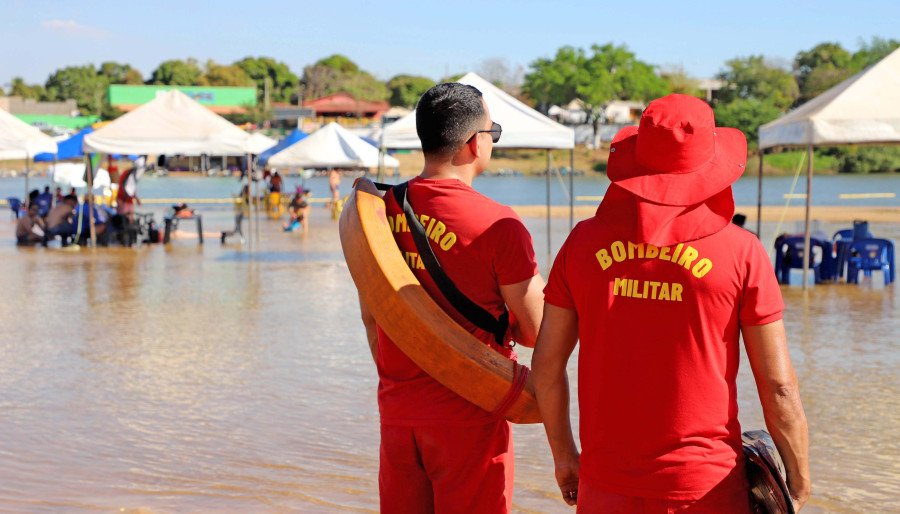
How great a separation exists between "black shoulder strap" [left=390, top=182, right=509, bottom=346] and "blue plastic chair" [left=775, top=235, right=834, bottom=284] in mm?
12216

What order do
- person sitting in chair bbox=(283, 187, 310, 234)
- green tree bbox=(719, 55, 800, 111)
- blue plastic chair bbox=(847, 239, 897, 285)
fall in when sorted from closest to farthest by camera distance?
blue plastic chair bbox=(847, 239, 897, 285)
person sitting in chair bbox=(283, 187, 310, 234)
green tree bbox=(719, 55, 800, 111)

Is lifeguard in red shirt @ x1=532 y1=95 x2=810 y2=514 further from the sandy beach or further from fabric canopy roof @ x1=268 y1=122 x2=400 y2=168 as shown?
the sandy beach

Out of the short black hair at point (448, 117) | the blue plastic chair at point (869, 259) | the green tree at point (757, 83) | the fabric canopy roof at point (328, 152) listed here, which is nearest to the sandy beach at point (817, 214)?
the fabric canopy roof at point (328, 152)

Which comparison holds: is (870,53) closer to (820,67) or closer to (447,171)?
(820,67)

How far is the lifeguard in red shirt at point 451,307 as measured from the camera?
321 cm

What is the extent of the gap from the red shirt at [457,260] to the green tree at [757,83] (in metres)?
128

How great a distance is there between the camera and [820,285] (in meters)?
14.6

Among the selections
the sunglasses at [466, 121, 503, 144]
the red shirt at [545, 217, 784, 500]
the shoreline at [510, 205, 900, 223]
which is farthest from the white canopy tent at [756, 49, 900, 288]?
the shoreline at [510, 205, 900, 223]

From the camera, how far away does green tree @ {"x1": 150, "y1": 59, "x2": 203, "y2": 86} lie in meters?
176

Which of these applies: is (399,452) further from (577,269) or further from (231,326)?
(231,326)

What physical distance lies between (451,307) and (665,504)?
88cm

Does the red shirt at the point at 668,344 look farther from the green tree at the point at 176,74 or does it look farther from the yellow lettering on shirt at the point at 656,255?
the green tree at the point at 176,74

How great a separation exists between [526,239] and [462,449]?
639 millimetres

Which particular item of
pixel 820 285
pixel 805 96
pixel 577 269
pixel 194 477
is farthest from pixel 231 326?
pixel 805 96
